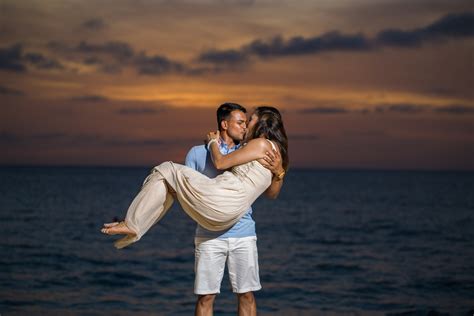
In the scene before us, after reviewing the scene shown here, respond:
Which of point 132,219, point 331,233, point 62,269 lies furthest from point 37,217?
point 132,219

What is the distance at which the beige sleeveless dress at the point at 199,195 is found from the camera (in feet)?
15.3

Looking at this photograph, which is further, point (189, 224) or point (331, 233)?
point (189, 224)

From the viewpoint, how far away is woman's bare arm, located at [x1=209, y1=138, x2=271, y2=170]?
471 cm

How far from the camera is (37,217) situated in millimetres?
31453

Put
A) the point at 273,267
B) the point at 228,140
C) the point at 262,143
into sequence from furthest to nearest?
the point at 273,267, the point at 228,140, the point at 262,143

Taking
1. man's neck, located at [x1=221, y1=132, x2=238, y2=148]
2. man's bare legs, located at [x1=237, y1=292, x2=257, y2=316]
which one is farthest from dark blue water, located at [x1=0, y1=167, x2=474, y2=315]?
man's neck, located at [x1=221, y1=132, x2=238, y2=148]

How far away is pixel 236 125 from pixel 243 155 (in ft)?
0.93

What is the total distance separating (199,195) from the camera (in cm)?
468

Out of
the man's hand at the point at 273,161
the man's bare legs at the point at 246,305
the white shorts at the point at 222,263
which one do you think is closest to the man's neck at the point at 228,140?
the man's hand at the point at 273,161

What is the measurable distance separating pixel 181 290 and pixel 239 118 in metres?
8.97

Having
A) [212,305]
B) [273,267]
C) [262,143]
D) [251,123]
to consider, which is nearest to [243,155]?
[262,143]

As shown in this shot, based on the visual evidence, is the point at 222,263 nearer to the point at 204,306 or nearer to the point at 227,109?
the point at 204,306

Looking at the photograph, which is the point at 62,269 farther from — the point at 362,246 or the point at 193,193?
the point at 193,193

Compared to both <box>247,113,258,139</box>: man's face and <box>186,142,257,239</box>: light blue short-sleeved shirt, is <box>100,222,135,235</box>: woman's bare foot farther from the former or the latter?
<box>247,113,258,139</box>: man's face
